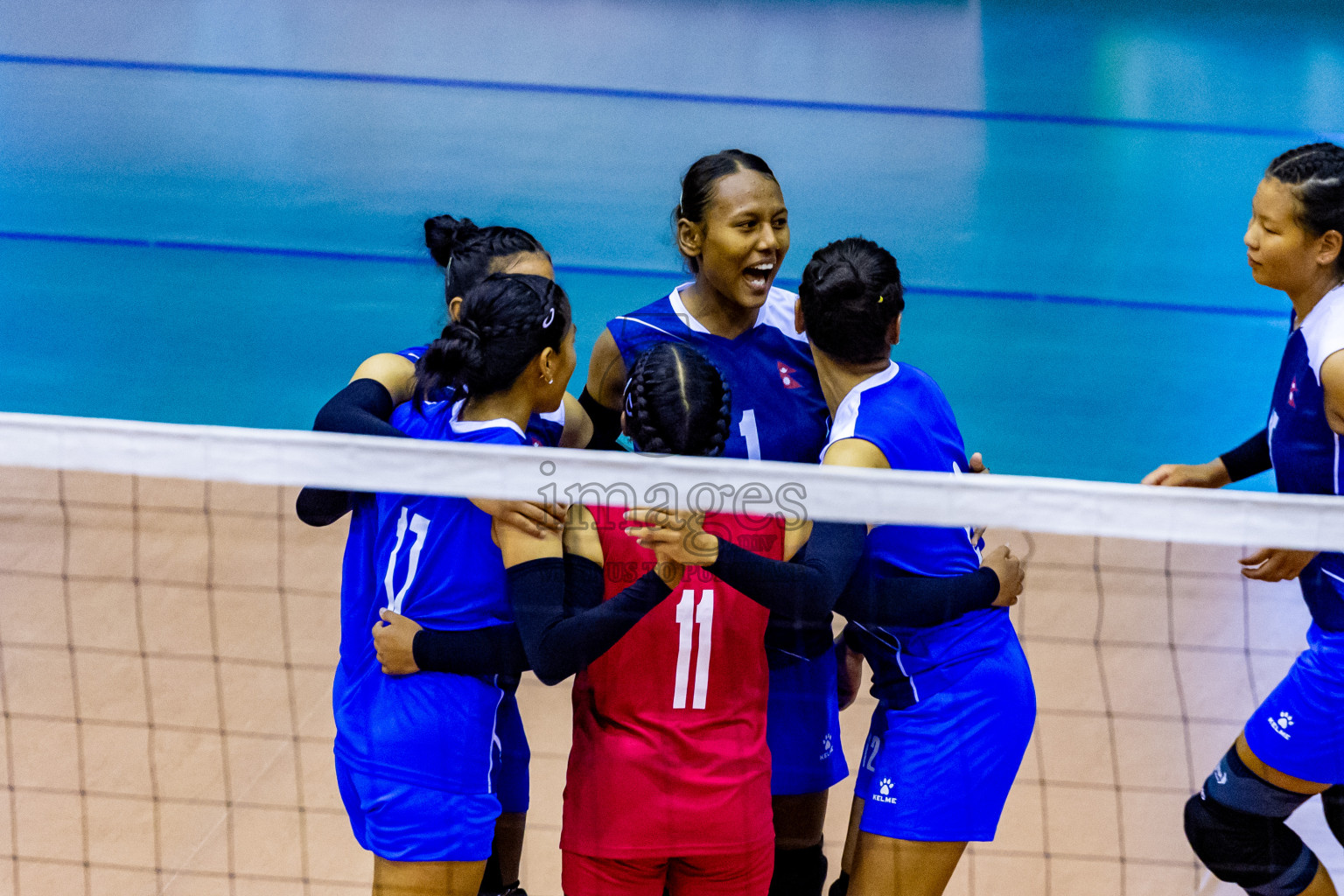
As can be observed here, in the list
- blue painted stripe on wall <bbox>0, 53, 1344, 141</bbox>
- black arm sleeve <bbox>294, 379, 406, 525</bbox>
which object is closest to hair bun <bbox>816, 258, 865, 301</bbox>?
black arm sleeve <bbox>294, 379, 406, 525</bbox>

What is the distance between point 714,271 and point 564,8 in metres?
8.21

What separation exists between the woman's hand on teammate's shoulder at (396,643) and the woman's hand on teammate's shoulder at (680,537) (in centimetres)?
46

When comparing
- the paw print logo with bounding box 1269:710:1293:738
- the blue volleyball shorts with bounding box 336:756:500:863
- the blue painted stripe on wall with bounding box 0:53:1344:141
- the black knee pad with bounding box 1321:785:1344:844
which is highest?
the blue painted stripe on wall with bounding box 0:53:1344:141

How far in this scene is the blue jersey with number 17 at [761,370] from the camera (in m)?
2.66

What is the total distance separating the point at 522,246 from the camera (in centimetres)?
265

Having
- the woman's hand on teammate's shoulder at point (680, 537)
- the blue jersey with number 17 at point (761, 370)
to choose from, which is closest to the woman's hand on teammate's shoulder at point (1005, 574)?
the blue jersey with number 17 at point (761, 370)

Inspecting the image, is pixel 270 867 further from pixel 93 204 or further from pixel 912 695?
pixel 93 204

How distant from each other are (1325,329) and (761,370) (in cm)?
109

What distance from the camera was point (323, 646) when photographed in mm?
3992

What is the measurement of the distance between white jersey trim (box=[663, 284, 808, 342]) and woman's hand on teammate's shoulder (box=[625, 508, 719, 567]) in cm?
89

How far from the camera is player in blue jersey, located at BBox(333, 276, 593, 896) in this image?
215 centimetres

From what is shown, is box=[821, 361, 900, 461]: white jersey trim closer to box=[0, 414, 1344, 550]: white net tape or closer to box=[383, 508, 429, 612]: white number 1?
box=[0, 414, 1344, 550]: white net tape

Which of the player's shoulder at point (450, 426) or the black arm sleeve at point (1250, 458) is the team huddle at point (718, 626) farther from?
the black arm sleeve at point (1250, 458)

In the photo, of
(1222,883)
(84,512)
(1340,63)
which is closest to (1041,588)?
(1222,883)
